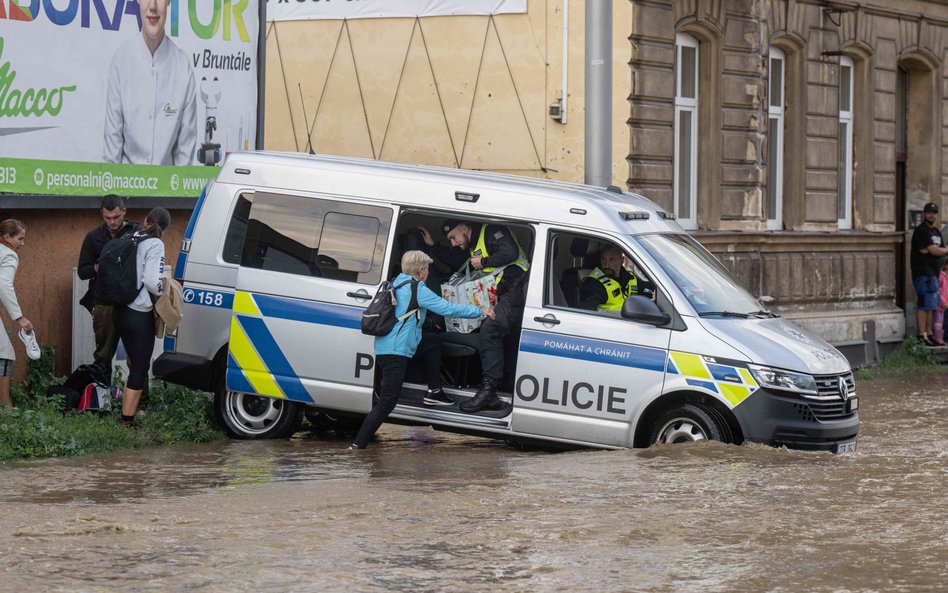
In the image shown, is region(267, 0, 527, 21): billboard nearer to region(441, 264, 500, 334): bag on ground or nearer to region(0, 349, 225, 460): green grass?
region(441, 264, 500, 334): bag on ground

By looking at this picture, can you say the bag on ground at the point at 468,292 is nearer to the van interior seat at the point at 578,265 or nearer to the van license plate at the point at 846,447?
the van interior seat at the point at 578,265

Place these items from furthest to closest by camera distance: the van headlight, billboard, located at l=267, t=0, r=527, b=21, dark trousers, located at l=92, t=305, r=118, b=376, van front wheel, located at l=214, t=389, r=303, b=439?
billboard, located at l=267, t=0, r=527, b=21, dark trousers, located at l=92, t=305, r=118, b=376, van front wheel, located at l=214, t=389, r=303, b=439, the van headlight

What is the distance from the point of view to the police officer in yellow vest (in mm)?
11523

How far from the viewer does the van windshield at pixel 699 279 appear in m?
11.4

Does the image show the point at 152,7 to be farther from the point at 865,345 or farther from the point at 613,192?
the point at 865,345

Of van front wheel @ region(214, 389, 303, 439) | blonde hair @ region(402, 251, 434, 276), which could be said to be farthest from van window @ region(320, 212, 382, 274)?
van front wheel @ region(214, 389, 303, 439)

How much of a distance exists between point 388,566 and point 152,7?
26.7ft

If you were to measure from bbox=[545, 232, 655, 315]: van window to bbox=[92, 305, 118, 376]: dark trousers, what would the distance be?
372cm

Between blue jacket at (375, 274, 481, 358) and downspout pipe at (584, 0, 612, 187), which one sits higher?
downspout pipe at (584, 0, 612, 187)

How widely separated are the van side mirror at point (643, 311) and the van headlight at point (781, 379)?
685 mm

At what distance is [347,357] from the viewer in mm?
11812

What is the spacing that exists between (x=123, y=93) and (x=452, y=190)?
12.3ft

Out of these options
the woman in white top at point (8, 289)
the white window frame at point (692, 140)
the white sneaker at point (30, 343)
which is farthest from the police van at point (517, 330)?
the white window frame at point (692, 140)

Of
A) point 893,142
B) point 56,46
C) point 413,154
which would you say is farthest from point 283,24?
point 893,142
